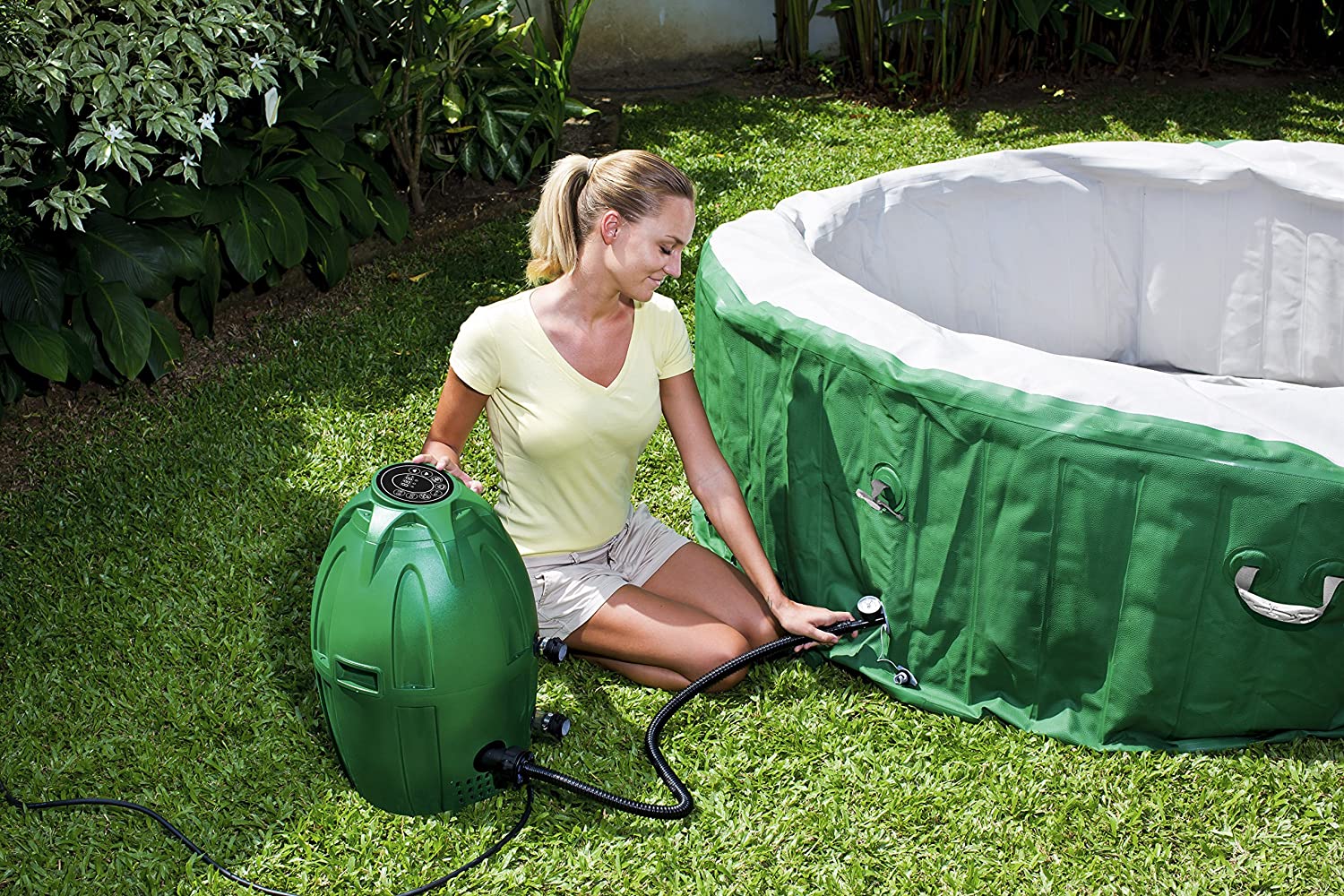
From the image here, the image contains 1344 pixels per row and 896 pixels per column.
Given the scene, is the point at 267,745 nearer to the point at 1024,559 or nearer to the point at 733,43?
the point at 1024,559

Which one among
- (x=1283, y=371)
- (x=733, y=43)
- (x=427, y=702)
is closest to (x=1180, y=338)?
(x=1283, y=371)

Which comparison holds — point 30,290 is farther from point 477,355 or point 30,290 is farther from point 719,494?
point 719,494

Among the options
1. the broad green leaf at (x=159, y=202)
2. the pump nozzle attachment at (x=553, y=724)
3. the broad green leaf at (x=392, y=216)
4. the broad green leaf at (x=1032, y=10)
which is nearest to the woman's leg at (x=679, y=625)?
the pump nozzle attachment at (x=553, y=724)

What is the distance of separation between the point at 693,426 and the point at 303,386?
1822 millimetres

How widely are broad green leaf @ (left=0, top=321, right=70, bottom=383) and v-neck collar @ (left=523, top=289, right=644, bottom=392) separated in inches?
68.1

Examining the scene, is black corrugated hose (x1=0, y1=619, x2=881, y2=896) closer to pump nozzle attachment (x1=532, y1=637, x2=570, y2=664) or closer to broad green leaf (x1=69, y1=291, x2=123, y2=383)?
pump nozzle attachment (x1=532, y1=637, x2=570, y2=664)

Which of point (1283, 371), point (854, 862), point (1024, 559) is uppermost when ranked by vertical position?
point (1024, 559)

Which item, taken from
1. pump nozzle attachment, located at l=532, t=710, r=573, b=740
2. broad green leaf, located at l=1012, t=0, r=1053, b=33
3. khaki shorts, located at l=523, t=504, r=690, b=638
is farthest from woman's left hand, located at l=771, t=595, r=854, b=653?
broad green leaf, located at l=1012, t=0, r=1053, b=33

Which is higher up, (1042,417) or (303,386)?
(1042,417)

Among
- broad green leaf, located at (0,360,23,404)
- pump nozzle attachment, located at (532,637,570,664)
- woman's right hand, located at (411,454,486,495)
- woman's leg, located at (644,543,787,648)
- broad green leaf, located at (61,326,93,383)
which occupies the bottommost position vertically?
woman's leg, located at (644,543,787,648)

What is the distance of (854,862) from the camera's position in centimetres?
238

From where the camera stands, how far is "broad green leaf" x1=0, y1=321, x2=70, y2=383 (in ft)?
11.8

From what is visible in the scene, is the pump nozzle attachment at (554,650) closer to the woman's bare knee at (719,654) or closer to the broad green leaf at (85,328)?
the woman's bare knee at (719,654)

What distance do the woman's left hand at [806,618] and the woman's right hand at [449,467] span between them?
2.23 ft
